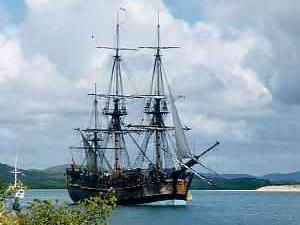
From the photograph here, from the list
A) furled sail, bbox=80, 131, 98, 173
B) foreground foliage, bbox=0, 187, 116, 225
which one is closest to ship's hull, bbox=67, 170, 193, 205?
furled sail, bbox=80, 131, 98, 173

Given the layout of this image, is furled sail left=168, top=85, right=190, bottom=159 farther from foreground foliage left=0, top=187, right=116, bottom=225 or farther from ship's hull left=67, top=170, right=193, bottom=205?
foreground foliage left=0, top=187, right=116, bottom=225

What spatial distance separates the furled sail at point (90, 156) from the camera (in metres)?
156

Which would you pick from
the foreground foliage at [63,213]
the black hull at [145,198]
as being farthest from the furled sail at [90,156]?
the foreground foliage at [63,213]

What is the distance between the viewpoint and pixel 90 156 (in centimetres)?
15788

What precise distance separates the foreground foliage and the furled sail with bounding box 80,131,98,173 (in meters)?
122

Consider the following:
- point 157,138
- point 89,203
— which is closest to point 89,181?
point 157,138

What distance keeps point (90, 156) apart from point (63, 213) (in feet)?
412

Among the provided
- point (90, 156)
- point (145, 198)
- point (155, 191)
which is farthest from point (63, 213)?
point (90, 156)

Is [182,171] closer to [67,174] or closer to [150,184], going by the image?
[150,184]

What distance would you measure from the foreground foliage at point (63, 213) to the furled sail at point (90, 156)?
121929 mm

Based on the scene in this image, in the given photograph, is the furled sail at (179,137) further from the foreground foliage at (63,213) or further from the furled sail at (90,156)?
the foreground foliage at (63,213)

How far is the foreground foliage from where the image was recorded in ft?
107

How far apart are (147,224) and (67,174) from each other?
6148cm

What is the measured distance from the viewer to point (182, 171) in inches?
5408
